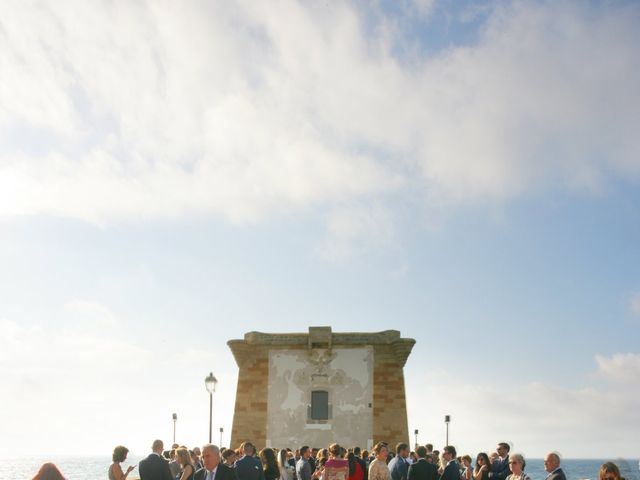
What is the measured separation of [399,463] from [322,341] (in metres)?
14.5

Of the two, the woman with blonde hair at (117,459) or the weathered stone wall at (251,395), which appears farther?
the weathered stone wall at (251,395)

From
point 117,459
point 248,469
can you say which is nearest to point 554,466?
point 248,469

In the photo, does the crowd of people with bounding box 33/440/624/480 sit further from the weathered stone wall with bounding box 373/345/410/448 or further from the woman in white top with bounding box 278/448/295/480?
the weathered stone wall with bounding box 373/345/410/448

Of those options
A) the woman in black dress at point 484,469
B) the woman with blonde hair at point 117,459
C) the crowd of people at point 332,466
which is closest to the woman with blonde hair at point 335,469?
the crowd of people at point 332,466

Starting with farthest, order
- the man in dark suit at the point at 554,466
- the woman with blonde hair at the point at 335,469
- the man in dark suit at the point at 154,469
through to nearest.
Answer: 1. the woman with blonde hair at the point at 335,469
2. the man in dark suit at the point at 154,469
3. the man in dark suit at the point at 554,466

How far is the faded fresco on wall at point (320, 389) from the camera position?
88.4ft

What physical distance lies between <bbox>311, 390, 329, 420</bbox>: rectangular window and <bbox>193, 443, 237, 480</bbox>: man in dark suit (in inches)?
744

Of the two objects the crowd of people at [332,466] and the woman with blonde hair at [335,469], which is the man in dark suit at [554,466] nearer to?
the crowd of people at [332,466]

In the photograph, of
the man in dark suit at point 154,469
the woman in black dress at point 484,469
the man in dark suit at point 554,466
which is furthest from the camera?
the woman in black dress at point 484,469

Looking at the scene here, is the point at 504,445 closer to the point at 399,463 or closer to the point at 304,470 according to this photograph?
the point at 399,463

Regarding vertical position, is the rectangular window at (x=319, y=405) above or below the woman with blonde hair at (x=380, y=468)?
above

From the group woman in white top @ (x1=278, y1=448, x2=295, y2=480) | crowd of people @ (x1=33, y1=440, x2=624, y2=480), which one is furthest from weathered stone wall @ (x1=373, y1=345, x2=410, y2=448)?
crowd of people @ (x1=33, y1=440, x2=624, y2=480)

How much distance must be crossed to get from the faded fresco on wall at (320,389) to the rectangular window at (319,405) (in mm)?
128

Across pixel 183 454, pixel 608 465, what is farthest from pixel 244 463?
pixel 608 465
